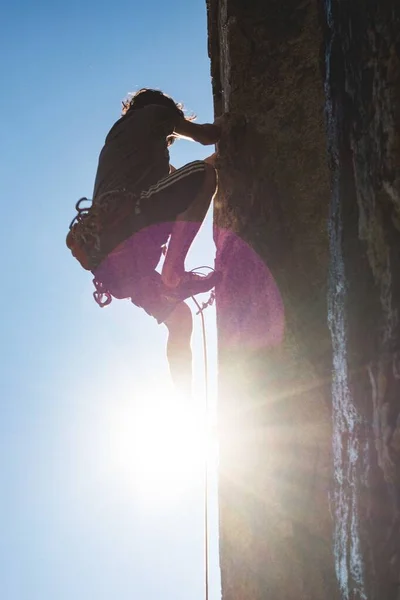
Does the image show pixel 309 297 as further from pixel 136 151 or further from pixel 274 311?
pixel 136 151

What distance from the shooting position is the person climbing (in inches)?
150

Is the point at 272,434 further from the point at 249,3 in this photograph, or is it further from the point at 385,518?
the point at 249,3

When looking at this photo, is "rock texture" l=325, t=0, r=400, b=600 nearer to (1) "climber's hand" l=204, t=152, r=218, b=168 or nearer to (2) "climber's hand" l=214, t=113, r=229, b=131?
(2) "climber's hand" l=214, t=113, r=229, b=131

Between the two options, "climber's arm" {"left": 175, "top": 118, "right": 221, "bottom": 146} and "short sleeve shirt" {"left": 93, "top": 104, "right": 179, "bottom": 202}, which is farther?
"short sleeve shirt" {"left": 93, "top": 104, "right": 179, "bottom": 202}

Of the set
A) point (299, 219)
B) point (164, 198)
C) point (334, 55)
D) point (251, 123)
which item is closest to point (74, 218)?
point (164, 198)

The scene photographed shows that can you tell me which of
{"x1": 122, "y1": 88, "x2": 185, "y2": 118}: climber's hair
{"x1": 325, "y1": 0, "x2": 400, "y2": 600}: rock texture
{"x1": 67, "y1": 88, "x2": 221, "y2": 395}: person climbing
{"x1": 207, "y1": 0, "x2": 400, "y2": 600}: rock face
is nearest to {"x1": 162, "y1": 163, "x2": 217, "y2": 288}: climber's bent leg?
{"x1": 67, "y1": 88, "x2": 221, "y2": 395}: person climbing

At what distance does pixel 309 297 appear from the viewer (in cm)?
302

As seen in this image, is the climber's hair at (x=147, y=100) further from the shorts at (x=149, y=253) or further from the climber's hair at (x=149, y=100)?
the shorts at (x=149, y=253)

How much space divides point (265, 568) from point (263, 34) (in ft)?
9.52

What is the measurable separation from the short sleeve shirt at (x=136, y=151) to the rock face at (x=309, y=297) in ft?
1.46

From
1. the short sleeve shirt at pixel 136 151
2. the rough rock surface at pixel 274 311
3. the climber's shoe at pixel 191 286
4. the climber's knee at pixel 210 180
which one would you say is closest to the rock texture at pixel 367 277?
the rough rock surface at pixel 274 311

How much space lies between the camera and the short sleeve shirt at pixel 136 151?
3947 mm

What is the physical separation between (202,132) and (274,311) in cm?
130

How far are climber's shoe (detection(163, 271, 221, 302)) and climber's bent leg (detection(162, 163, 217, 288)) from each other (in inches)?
1.5
